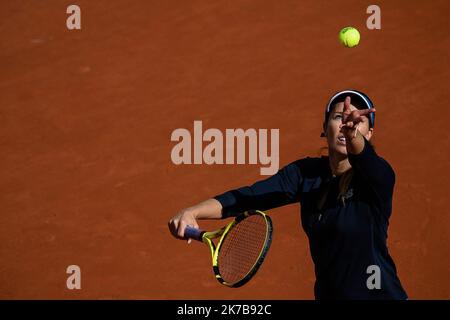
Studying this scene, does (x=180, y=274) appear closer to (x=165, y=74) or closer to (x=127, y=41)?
(x=165, y=74)

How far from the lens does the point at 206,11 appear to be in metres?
14.1

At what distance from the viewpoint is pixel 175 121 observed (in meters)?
11.6

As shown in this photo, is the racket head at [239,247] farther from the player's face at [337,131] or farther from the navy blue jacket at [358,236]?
the player's face at [337,131]

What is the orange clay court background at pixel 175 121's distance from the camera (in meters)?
9.33

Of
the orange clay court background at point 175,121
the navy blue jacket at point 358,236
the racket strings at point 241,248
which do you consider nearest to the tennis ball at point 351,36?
the orange clay court background at point 175,121

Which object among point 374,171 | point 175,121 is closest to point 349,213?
point 374,171

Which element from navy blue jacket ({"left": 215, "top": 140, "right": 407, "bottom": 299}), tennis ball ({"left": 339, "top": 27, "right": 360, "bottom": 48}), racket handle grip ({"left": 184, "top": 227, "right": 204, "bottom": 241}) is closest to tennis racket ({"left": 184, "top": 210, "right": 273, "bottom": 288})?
racket handle grip ({"left": 184, "top": 227, "right": 204, "bottom": 241})

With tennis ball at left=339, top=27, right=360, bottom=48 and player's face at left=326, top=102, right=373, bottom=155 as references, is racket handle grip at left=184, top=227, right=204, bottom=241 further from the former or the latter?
tennis ball at left=339, top=27, right=360, bottom=48

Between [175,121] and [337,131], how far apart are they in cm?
731

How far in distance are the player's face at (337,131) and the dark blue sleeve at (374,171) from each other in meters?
0.26

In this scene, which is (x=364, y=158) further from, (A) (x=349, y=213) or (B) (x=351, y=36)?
(B) (x=351, y=36)
